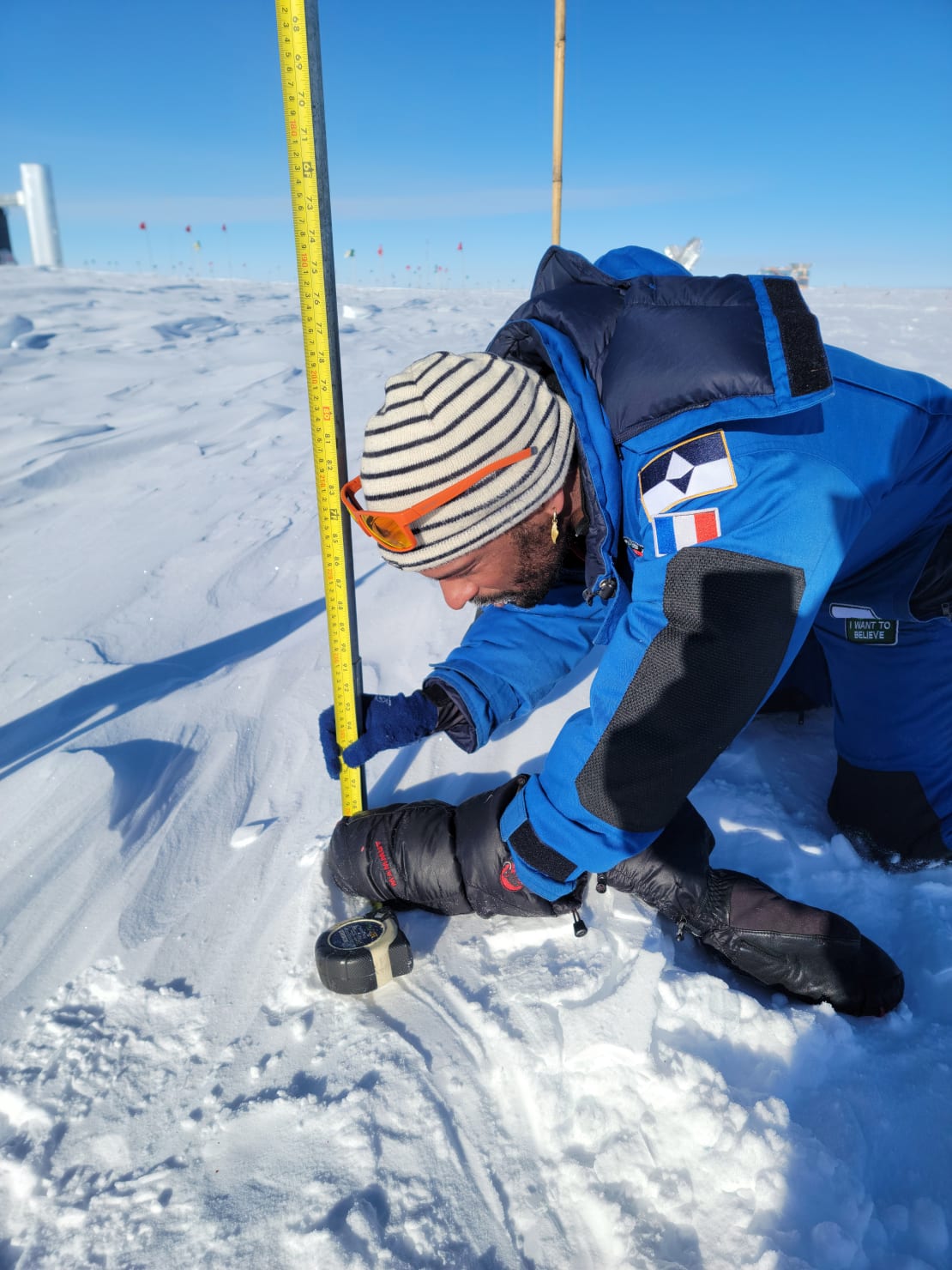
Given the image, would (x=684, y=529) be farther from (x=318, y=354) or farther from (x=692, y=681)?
(x=318, y=354)

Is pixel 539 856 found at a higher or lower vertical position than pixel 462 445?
lower

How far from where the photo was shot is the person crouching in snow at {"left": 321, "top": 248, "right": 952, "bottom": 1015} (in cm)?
123

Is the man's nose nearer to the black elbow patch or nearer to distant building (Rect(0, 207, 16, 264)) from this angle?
the black elbow patch

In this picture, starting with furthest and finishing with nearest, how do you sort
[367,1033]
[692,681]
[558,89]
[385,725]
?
[558,89] → [385,725] → [367,1033] → [692,681]

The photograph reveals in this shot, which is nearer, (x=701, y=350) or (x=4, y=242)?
(x=701, y=350)

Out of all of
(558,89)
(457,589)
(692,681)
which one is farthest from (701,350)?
(558,89)

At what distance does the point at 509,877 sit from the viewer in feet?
5.25

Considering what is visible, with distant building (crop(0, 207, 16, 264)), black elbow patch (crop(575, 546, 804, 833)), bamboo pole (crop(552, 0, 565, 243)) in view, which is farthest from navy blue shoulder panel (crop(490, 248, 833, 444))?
distant building (crop(0, 207, 16, 264))

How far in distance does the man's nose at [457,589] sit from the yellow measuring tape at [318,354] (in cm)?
31

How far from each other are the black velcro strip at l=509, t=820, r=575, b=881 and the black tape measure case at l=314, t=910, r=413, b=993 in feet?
1.15

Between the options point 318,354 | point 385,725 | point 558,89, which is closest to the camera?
point 318,354

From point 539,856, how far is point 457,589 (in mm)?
584

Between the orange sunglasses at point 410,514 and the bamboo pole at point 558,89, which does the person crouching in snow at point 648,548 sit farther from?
the bamboo pole at point 558,89

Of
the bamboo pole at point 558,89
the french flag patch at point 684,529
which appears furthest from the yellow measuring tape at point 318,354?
the bamboo pole at point 558,89
